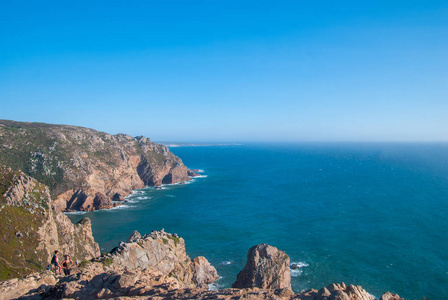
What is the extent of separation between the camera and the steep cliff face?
4000 cm

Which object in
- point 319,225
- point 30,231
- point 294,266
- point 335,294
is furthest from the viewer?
point 319,225

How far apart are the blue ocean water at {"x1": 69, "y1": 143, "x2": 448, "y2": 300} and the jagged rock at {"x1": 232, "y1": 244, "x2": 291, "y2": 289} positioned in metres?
17.5

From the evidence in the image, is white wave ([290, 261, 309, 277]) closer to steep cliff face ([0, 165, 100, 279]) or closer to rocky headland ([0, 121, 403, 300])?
rocky headland ([0, 121, 403, 300])

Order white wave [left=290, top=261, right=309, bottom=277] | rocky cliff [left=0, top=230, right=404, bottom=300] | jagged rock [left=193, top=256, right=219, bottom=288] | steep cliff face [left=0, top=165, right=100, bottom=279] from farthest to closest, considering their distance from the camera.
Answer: white wave [left=290, top=261, right=309, bottom=277] < jagged rock [left=193, top=256, right=219, bottom=288] < steep cliff face [left=0, top=165, right=100, bottom=279] < rocky cliff [left=0, top=230, right=404, bottom=300]

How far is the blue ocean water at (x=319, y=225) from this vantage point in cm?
4938

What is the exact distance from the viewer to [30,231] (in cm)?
4403

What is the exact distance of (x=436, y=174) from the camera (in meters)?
147

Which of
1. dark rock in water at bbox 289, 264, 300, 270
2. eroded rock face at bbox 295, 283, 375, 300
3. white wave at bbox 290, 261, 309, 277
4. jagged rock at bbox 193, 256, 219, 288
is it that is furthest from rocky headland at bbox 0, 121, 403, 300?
dark rock in water at bbox 289, 264, 300, 270

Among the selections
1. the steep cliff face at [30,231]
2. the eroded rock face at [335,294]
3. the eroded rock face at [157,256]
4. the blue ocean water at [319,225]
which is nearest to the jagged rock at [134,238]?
the eroded rock face at [157,256]

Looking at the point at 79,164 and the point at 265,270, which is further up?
the point at 79,164

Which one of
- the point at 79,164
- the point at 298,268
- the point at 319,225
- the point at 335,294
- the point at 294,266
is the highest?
the point at 335,294

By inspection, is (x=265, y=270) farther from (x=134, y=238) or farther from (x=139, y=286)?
(x=139, y=286)

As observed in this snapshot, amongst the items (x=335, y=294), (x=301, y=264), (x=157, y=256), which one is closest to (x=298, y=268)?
(x=301, y=264)

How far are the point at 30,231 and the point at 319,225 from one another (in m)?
64.4
